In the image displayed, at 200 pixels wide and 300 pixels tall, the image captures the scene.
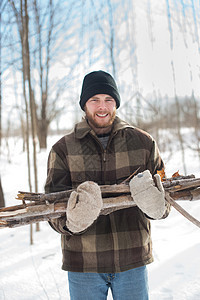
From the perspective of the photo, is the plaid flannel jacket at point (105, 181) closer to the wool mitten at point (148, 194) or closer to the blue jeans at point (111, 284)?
the blue jeans at point (111, 284)

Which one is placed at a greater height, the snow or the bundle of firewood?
the bundle of firewood

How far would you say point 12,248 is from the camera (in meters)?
3.50

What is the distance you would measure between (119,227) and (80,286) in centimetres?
35

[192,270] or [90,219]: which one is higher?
[90,219]

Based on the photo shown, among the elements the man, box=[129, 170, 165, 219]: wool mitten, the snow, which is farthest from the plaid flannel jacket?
the snow

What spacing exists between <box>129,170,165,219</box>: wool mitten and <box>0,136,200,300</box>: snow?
0.46 m

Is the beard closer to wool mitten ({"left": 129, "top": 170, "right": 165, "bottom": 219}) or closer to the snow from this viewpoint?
wool mitten ({"left": 129, "top": 170, "right": 165, "bottom": 219})

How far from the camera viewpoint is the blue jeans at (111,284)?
1.20m

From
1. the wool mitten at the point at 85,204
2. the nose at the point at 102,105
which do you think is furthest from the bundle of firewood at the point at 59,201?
the nose at the point at 102,105

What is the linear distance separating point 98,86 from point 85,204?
670mm

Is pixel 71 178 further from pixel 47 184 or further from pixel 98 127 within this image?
pixel 98 127

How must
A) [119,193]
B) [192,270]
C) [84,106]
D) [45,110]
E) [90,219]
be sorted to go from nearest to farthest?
[90,219] < [119,193] < [84,106] < [192,270] < [45,110]

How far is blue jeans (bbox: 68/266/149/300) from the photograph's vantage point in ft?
3.94

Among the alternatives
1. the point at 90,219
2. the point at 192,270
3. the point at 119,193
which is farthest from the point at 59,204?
the point at 192,270
